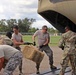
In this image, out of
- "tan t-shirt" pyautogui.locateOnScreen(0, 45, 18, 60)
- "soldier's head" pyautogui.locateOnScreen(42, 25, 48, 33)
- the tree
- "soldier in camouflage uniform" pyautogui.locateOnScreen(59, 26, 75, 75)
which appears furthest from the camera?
the tree

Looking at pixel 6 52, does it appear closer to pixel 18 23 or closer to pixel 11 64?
pixel 11 64

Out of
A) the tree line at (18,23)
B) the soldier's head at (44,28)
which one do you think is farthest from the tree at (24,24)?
the soldier's head at (44,28)

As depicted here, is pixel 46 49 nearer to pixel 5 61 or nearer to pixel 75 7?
pixel 75 7

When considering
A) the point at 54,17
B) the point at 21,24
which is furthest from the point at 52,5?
the point at 21,24

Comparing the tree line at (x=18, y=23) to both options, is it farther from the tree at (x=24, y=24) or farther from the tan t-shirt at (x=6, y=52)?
the tan t-shirt at (x=6, y=52)

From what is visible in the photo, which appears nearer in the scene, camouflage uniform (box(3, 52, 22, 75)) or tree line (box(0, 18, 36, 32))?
camouflage uniform (box(3, 52, 22, 75))

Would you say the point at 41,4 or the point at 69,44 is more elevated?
the point at 41,4

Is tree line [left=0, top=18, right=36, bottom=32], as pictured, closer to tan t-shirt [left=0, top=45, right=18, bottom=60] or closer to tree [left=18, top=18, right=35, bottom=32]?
tree [left=18, top=18, right=35, bottom=32]

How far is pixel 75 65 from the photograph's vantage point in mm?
9312

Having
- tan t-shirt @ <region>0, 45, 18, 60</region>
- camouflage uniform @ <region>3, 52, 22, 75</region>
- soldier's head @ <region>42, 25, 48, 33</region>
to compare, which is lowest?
camouflage uniform @ <region>3, 52, 22, 75</region>

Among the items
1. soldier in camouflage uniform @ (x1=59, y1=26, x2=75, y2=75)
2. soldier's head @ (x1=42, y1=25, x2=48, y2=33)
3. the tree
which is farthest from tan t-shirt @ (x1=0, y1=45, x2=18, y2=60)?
the tree

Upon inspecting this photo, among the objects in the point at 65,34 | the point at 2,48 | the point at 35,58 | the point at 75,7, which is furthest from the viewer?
the point at 35,58

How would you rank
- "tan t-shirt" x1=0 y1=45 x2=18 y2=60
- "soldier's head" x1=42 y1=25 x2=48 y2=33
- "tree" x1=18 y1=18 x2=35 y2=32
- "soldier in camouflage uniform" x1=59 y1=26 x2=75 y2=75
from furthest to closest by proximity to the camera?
"tree" x1=18 y1=18 x2=35 y2=32, "soldier's head" x1=42 y1=25 x2=48 y2=33, "soldier in camouflage uniform" x1=59 y1=26 x2=75 y2=75, "tan t-shirt" x1=0 y1=45 x2=18 y2=60

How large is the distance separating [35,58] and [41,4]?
2.36 meters
